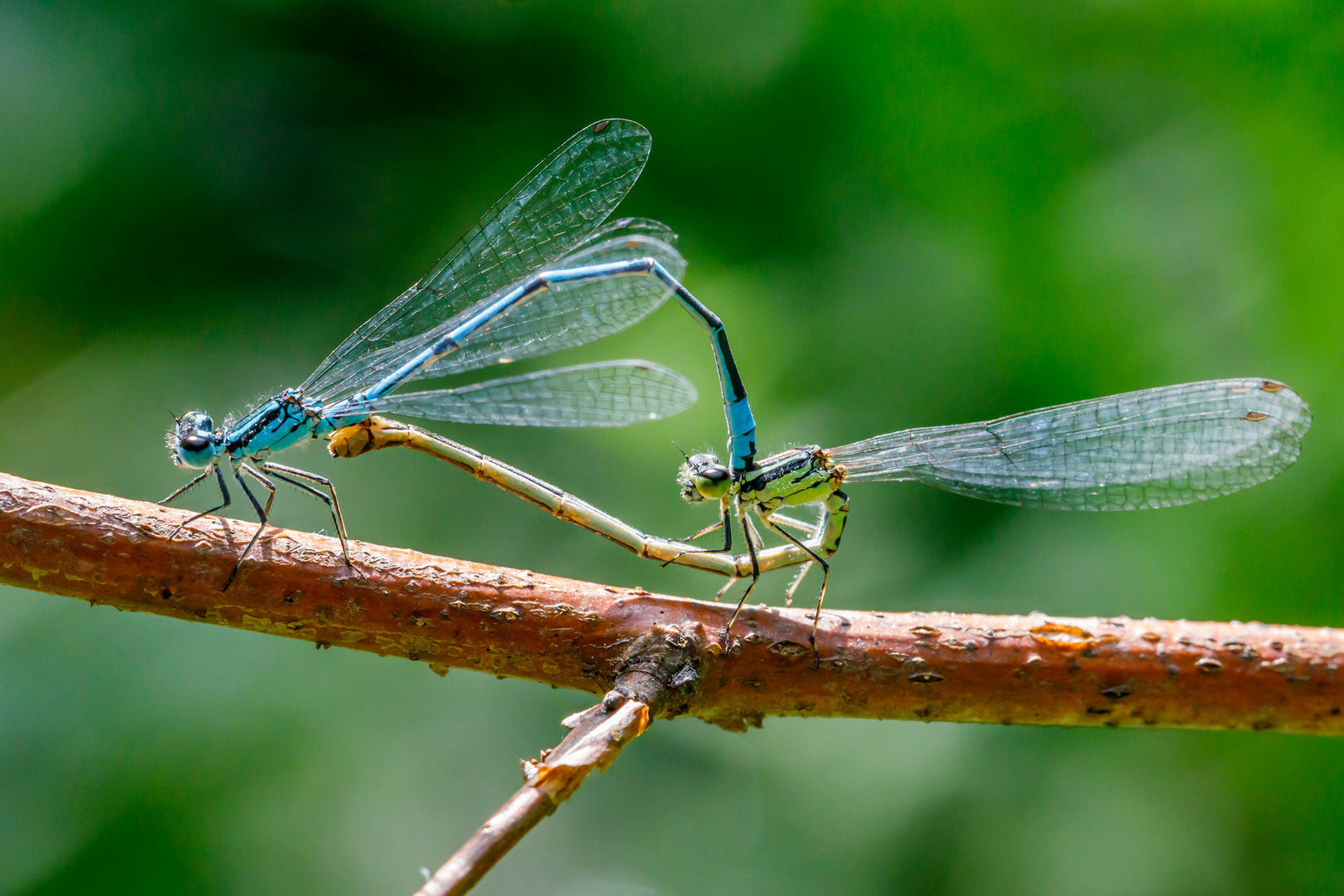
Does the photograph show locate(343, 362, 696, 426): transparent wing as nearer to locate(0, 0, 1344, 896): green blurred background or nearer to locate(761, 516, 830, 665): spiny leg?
locate(0, 0, 1344, 896): green blurred background

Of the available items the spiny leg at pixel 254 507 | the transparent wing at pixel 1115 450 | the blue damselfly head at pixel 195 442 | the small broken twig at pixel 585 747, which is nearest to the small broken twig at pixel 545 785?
the small broken twig at pixel 585 747

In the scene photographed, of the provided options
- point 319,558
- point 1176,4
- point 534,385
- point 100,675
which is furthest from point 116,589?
point 1176,4

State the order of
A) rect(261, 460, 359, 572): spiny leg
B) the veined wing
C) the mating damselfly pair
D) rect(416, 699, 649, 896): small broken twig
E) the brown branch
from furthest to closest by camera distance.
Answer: the veined wing → the mating damselfly pair → rect(261, 460, 359, 572): spiny leg → the brown branch → rect(416, 699, 649, 896): small broken twig

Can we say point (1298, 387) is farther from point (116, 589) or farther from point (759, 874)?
point (116, 589)

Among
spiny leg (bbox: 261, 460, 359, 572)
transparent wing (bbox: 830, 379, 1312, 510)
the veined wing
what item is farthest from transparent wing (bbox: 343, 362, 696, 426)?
transparent wing (bbox: 830, 379, 1312, 510)

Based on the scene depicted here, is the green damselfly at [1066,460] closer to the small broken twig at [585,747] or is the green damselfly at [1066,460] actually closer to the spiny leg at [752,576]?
the spiny leg at [752,576]

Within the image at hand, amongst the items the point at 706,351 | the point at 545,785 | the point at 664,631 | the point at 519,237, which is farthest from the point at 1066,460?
the point at 545,785
